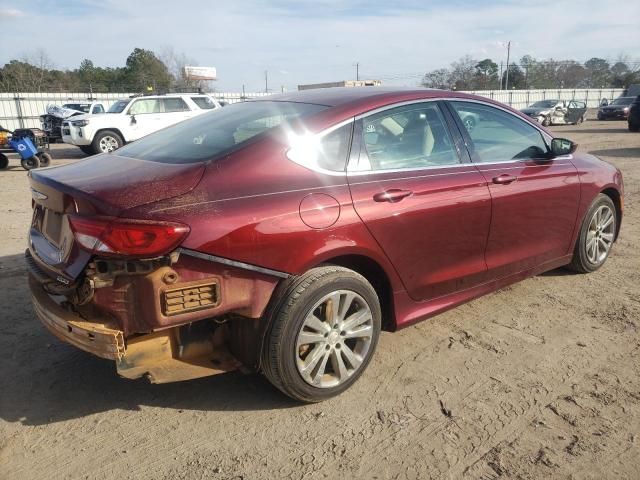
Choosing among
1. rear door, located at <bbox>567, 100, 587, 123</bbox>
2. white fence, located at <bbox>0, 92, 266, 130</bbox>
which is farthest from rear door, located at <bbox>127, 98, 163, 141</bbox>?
rear door, located at <bbox>567, 100, 587, 123</bbox>

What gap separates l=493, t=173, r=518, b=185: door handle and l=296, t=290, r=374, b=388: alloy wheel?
1415 millimetres

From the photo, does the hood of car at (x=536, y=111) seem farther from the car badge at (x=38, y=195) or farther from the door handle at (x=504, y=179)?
the car badge at (x=38, y=195)

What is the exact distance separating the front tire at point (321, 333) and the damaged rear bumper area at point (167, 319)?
0.12 m

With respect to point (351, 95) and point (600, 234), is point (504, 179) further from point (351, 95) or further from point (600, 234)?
point (600, 234)

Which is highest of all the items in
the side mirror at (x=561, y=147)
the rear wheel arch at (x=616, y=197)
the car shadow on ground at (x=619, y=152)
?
the side mirror at (x=561, y=147)

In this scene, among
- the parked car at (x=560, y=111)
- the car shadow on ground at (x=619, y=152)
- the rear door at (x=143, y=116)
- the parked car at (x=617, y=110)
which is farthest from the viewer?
the parked car at (x=617, y=110)

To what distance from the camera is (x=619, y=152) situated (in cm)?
1459

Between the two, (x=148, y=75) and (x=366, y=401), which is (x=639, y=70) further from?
(x=366, y=401)

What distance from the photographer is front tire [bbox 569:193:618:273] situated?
4691 mm

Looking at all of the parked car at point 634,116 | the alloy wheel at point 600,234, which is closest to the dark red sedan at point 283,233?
the alloy wheel at point 600,234

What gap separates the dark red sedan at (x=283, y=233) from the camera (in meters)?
2.45

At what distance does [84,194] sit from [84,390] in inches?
51.1

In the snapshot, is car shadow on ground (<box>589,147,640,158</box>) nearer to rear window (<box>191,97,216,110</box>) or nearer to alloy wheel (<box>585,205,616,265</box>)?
alloy wheel (<box>585,205,616,265</box>)

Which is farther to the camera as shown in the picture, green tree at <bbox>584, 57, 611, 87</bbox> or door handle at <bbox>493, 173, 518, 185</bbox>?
green tree at <bbox>584, 57, 611, 87</bbox>
